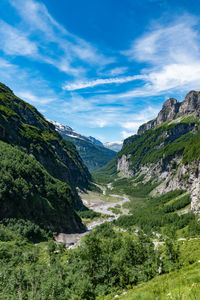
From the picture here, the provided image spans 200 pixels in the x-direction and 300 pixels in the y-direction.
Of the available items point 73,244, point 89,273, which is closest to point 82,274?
point 89,273

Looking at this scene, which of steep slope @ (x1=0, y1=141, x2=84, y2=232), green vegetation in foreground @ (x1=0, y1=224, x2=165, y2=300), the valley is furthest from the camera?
steep slope @ (x1=0, y1=141, x2=84, y2=232)

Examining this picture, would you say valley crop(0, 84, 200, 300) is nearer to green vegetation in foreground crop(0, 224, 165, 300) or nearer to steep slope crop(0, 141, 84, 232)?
green vegetation in foreground crop(0, 224, 165, 300)

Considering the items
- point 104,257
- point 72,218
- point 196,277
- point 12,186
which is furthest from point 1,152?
point 196,277

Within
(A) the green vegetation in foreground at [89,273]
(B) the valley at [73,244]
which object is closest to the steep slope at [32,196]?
(B) the valley at [73,244]

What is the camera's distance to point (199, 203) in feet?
475

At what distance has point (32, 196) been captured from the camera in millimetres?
113750

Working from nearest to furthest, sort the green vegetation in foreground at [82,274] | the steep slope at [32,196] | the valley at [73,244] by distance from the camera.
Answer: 1. the valley at [73,244]
2. the green vegetation in foreground at [82,274]
3. the steep slope at [32,196]

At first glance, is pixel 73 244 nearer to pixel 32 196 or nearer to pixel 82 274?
pixel 32 196

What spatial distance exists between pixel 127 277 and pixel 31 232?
6771cm

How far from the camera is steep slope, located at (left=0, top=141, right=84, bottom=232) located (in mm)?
103438

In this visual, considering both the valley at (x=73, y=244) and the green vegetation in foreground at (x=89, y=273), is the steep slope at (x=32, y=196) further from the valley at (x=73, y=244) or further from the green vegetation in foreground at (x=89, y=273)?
the green vegetation in foreground at (x=89, y=273)

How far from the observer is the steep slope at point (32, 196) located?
4072 inches

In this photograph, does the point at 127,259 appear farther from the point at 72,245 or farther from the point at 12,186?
the point at 12,186

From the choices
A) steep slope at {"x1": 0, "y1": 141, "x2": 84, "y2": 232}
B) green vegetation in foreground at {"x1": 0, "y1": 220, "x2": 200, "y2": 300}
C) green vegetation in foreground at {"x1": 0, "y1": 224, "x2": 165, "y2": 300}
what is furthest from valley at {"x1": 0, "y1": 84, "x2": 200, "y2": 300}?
steep slope at {"x1": 0, "y1": 141, "x2": 84, "y2": 232}
